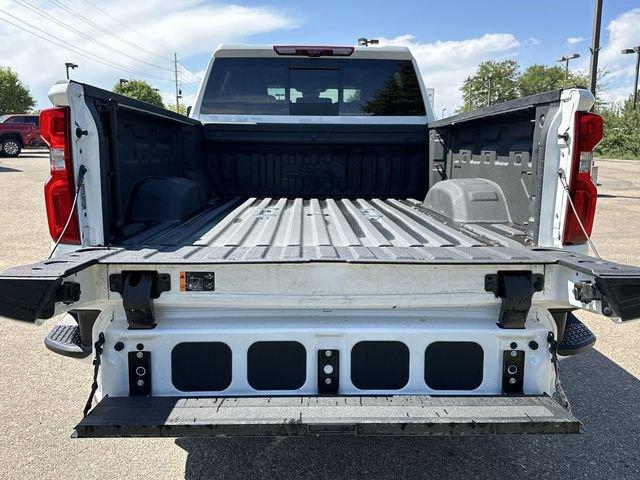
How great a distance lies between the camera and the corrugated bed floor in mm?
2715

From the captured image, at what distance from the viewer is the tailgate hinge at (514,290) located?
2.29 meters

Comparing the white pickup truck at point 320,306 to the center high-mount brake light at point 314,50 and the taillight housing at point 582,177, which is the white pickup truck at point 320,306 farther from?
the center high-mount brake light at point 314,50

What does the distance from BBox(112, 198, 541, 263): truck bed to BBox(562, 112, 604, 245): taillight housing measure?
0.84 feet

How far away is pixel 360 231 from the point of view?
3.08 m

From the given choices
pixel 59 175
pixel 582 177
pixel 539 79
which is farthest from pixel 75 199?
pixel 539 79

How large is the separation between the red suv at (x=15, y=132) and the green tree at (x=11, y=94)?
29.6 meters

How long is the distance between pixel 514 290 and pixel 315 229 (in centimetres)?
120

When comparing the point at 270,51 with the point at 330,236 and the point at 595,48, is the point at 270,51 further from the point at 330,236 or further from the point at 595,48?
the point at 595,48

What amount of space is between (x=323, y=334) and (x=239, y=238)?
0.79m

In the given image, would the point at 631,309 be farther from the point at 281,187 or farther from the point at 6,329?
the point at 6,329

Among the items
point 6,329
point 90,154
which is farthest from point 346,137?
point 6,329

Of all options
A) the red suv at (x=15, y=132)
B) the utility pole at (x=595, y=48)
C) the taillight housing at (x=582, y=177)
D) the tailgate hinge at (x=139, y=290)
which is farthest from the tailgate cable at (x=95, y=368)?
the red suv at (x=15, y=132)

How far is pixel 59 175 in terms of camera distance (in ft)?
8.11

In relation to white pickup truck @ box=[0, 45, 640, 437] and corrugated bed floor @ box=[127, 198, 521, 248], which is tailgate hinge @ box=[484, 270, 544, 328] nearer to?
white pickup truck @ box=[0, 45, 640, 437]
